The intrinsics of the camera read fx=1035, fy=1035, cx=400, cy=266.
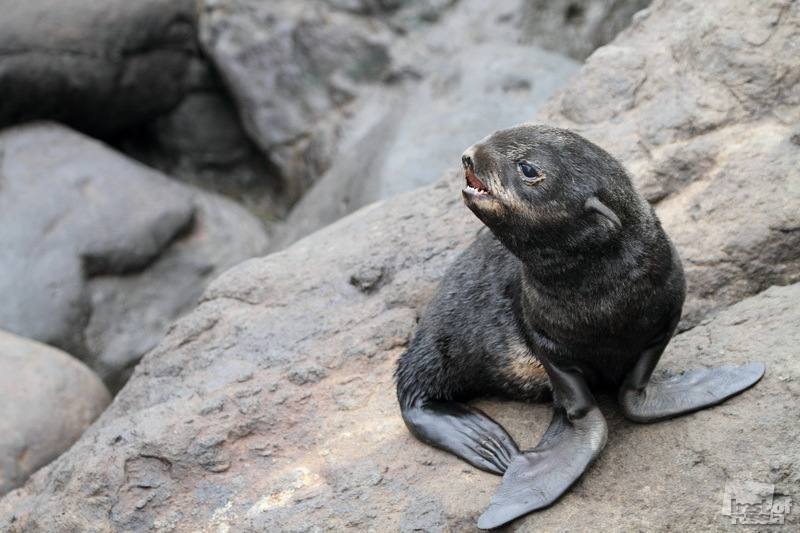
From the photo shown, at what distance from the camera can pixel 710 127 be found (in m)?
6.16

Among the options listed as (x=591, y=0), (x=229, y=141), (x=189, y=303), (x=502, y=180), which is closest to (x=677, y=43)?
(x=502, y=180)

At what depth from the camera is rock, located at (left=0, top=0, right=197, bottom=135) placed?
10930 millimetres

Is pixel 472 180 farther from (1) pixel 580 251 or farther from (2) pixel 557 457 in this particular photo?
(2) pixel 557 457

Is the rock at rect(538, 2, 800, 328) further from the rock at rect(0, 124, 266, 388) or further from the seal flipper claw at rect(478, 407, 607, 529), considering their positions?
the rock at rect(0, 124, 266, 388)

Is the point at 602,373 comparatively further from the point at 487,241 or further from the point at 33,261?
the point at 33,261

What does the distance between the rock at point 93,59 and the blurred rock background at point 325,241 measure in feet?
0.09

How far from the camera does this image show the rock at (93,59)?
1093 centimetres

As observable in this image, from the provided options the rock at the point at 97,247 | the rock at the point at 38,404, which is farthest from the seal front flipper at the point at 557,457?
the rock at the point at 97,247

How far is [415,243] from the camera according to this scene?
6312mm

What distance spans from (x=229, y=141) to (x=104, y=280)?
365 centimetres

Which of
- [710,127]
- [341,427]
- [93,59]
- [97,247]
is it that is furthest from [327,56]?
[341,427]

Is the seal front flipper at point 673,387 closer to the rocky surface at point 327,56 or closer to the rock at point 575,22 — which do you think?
the rock at point 575,22

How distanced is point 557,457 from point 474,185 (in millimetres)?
1254

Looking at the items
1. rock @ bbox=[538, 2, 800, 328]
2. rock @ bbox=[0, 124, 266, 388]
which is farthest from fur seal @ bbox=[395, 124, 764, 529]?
rock @ bbox=[0, 124, 266, 388]
